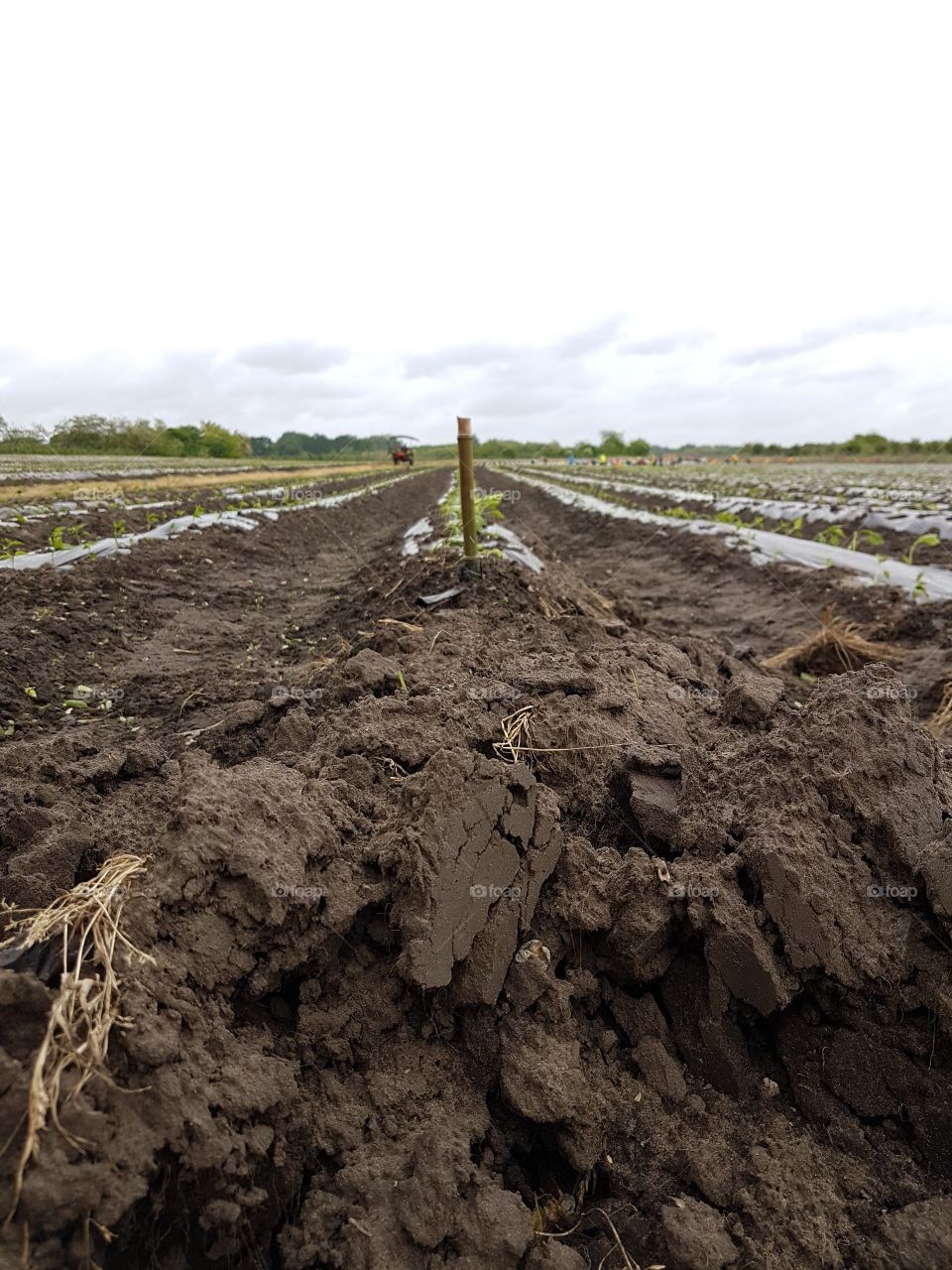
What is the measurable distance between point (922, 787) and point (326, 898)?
74.2 inches

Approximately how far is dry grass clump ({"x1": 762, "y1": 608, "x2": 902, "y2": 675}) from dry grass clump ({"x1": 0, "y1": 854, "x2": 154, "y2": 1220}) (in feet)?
15.7

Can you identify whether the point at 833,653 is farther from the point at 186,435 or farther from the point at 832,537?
the point at 186,435

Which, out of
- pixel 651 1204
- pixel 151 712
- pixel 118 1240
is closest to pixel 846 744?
pixel 651 1204

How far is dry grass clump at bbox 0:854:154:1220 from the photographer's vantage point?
121 cm

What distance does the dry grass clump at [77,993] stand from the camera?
1.21 m

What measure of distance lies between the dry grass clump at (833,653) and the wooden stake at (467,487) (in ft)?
8.46

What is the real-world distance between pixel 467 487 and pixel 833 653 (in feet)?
10.6

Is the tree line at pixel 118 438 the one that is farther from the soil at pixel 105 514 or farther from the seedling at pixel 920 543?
the seedling at pixel 920 543

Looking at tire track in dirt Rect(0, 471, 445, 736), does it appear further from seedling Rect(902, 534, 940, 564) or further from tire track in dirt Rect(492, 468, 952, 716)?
seedling Rect(902, 534, 940, 564)

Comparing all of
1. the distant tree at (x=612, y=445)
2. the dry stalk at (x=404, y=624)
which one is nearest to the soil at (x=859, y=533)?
the dry stalk at (x=404, y=624)

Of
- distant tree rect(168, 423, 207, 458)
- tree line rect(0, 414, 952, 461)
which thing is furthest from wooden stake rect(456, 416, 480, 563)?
distant tree rect(168, 423, 207, 458)

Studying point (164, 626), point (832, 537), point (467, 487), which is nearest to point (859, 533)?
point (832, 537)

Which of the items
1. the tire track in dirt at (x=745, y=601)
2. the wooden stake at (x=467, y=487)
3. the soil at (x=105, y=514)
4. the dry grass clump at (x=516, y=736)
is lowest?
the tire track in dirt at (x=745, y=601)

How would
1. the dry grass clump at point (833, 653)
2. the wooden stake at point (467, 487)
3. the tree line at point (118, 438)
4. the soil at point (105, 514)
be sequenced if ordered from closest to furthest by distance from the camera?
the dry grass clump at point (833, 653) → the wooden stake at point (467, 487) → the soil at point (105, 514) → the tree line at point (118, 438)
